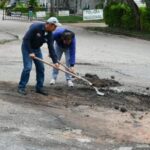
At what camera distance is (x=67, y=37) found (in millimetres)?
11992

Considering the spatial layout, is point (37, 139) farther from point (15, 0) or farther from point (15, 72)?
point (15, 0)

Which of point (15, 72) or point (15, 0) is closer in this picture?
point (15, 72)

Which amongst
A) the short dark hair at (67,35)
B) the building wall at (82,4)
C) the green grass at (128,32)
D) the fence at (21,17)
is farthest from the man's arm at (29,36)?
the building wall at (82,4)

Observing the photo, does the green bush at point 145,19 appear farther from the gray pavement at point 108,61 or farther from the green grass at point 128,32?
the gray pavement at point 108,61

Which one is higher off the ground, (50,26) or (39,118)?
(50,26)

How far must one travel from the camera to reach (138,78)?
15469 millimetres

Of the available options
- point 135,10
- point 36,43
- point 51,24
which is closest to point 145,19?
point 135,10

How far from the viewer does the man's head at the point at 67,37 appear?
11.9 metres

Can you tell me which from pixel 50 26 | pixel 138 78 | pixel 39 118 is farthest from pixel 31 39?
pixel 138 78

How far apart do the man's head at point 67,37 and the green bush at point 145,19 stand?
24.6 meters

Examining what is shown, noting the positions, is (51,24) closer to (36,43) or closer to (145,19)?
(36,43)

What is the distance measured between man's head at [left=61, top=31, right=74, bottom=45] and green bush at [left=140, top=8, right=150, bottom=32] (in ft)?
80.6

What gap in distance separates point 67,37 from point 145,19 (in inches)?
993

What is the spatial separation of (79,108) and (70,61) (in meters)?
2.32
